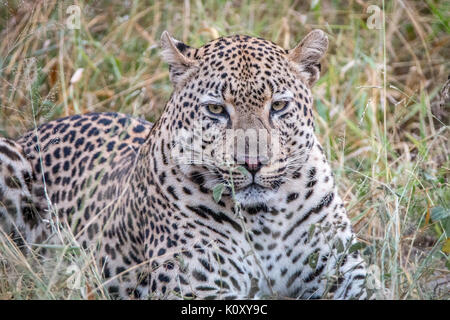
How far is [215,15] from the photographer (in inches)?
372

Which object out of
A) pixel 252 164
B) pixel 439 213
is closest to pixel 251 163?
pixel 252 164

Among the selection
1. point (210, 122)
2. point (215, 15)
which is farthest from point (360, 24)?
point (210, 122)

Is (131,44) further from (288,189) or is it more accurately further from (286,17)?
(288,189)

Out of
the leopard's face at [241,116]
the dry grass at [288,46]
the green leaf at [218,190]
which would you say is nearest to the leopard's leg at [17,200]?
the dry grass at [288,46]

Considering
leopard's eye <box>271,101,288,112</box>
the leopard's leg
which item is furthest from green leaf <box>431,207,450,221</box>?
the leopard's leg

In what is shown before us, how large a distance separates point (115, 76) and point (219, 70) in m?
3.73

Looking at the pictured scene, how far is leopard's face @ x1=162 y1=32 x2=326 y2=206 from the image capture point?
5.10 metres

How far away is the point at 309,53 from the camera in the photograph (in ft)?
18.2

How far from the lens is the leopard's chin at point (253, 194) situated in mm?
5125

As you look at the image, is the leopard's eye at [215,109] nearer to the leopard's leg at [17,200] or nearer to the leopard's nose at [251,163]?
the leopard's nose at [251,163]

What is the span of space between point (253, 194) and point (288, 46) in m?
4.10

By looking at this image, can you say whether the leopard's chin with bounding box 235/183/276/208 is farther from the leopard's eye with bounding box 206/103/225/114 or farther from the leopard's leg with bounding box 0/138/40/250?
the leopard's leg with bounding box 0/138/40/250

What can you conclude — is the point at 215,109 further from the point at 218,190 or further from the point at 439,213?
the point at 439,213

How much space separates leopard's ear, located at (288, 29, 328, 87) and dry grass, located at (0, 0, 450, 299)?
5.16ft
